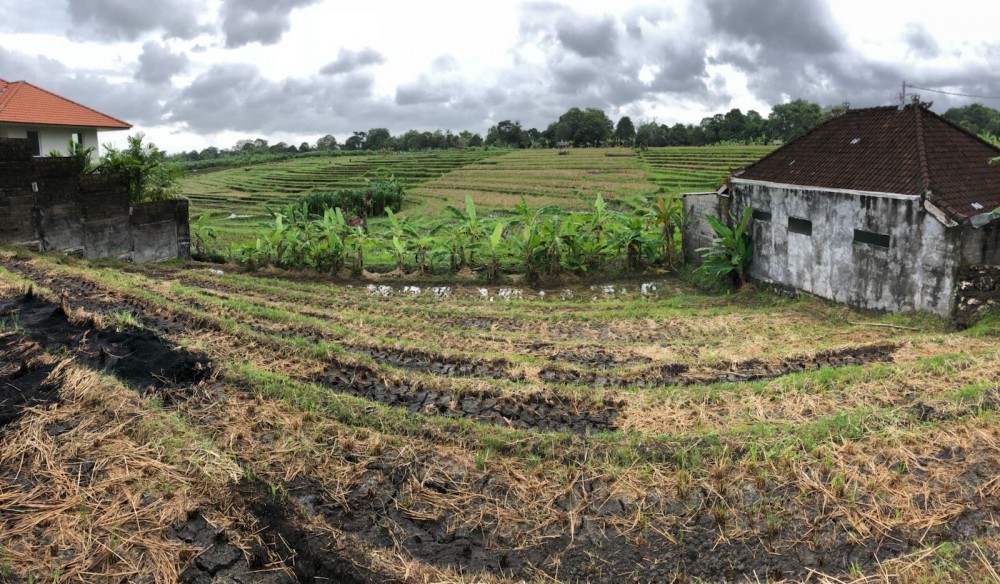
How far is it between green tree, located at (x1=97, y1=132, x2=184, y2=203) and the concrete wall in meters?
0.58

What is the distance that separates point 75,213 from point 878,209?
13.7 m

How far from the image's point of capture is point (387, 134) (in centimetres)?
9400

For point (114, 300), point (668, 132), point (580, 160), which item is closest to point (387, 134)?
point (668, 132)

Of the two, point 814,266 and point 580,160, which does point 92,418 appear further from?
point 580,160

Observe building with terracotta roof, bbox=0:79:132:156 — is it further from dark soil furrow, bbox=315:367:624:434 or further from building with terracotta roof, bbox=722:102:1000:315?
building with terracotta roof, bbox=722:102:1000:315

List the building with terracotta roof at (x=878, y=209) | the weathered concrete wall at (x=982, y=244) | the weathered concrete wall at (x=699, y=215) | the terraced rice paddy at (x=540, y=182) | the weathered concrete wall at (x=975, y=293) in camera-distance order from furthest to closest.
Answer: the terraced rice paddy at (x=540, y=182), the weathered concrete wall at (x=699, y=215), the building with terracotta roof at (x=878, y=209), the weathered concrete wall at (x=982, y=244), the weathered concrete wall at (x=975, y=293)

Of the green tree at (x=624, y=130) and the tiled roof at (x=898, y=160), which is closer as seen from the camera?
the tiled roof at (x=898, y=160)

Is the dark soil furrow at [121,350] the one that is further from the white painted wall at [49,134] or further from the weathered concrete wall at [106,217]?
the white painted wall at [49,134]

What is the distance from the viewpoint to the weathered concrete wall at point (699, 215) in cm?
1276

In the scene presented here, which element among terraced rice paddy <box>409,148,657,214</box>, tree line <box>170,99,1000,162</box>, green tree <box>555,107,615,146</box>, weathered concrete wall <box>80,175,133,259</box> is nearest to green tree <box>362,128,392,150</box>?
tree line <box>170,99,1000,162</box>

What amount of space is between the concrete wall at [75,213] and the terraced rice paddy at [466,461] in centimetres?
624

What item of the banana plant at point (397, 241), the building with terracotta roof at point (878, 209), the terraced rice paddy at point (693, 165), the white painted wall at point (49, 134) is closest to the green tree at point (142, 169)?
the banana plant at point (397, 241)

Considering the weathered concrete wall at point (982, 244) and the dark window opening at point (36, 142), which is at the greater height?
the dark window opening at point (36, 142)

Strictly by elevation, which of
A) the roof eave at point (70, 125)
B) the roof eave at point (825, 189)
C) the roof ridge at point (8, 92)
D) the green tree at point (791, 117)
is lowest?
the roof eave at point (825, 189)
